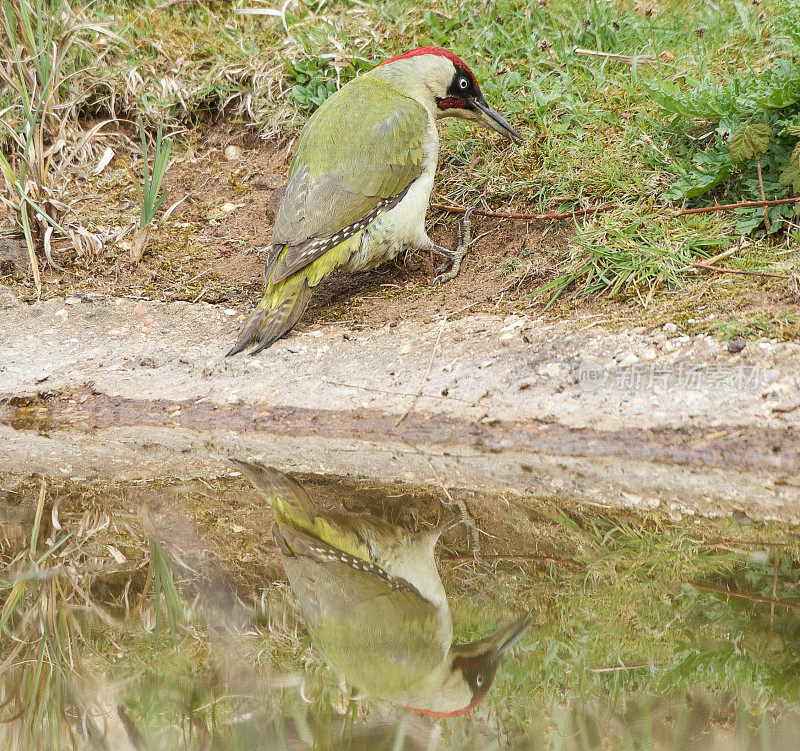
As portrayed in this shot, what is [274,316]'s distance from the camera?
445 cm

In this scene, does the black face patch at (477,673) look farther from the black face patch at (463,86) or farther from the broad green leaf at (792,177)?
the black face patch at (463,86)

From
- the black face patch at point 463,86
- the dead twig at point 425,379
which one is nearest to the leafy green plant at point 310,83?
the black face patch at point 463,86

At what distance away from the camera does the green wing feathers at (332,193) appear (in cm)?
446

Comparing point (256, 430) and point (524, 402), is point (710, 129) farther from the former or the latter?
point (256, 430)

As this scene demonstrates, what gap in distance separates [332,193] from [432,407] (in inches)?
→ 51.3

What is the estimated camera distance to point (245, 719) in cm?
220

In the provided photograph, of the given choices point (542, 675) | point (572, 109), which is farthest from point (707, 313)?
point (542, 675)

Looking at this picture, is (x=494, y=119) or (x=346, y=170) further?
(x=494, y=119)

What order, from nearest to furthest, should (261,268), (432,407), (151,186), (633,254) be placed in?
(432,407) → (633,254) → (151,186) → (261,268)

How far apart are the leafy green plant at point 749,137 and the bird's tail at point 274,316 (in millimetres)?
1808

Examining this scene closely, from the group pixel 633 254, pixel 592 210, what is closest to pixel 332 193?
pixel 592 210

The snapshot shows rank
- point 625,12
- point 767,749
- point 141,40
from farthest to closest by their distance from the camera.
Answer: point 141,40, point 625,12, point 767,749

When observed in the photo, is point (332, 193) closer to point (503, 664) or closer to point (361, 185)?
point (361, 185)

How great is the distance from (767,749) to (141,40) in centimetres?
593
